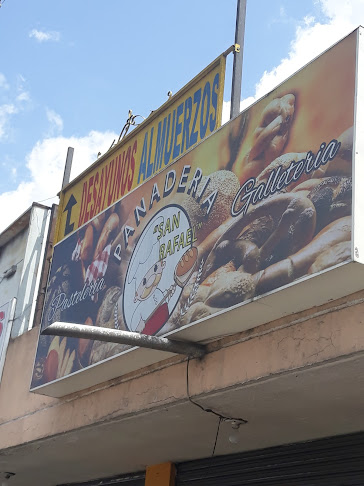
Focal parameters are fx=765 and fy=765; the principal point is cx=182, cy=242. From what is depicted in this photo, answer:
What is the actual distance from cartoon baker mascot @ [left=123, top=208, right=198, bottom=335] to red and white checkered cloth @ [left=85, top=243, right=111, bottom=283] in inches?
21.8

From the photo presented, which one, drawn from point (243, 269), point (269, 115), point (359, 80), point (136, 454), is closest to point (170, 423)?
point (136, 454)

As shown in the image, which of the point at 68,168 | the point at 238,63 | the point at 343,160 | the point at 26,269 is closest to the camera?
the point at 343,160

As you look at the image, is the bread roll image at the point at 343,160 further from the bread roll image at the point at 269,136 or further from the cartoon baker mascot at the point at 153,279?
the cartoon baker mascot at the point at 153,279

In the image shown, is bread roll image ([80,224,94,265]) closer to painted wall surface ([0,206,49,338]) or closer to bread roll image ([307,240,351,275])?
painted wall surface ([0,206,49,338])

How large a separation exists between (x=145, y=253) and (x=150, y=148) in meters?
1.66

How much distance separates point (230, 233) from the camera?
21.3 feet

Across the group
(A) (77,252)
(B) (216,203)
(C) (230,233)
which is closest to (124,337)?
(C) (230,233)

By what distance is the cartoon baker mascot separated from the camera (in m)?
7.08

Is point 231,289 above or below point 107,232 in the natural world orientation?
below

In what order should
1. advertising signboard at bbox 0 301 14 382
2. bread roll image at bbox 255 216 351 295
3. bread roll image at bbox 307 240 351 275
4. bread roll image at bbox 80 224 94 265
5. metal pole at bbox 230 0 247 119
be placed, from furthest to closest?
advertising signboard at bbox 0 301 14 382
bread roll image at bbox 80 224 94 265
metal pole at bbox 230 0 247 119
bread roll image at bbox 255 216 351 295
bread roll image at bbox 307 240 351 275

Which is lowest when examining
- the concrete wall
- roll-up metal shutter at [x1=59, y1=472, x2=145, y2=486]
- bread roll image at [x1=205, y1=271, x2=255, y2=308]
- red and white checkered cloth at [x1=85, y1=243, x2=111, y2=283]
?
roll-up metal shutter at [x1=59, y1=472, x2=145, y2=486]

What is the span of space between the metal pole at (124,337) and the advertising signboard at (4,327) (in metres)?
4.55

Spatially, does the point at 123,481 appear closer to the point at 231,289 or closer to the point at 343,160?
the point at 231,289

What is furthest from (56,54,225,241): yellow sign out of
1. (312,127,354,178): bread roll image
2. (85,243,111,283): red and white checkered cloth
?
(312,127,354,178): bread roll image
